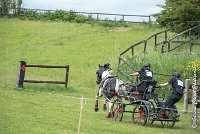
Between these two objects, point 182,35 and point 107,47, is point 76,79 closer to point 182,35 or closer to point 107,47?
point 182,35

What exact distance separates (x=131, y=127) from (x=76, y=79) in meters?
15.6

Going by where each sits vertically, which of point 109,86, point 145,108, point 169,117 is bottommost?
point 169,117

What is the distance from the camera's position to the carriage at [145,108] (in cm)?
1789

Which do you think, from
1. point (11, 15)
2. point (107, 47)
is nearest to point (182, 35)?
point (107, 47)

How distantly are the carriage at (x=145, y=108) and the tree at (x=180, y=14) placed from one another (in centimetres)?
1741

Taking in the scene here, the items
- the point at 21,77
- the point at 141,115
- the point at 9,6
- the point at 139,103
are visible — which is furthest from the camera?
the point at 9,6

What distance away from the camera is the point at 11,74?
105ft

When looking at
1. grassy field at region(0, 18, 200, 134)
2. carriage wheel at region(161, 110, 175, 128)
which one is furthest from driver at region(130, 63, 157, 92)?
grassy field at region(0, 18, 200, 134)

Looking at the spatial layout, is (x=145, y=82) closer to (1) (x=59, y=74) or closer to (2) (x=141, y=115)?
(2) (x=141, y=115)

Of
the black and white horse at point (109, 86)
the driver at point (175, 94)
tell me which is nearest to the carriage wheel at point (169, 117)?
the driver at point (175, 94)

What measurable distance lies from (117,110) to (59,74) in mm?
15744

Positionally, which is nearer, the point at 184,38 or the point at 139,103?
the point at 139,103

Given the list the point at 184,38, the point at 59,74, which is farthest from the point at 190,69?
the point at 184,38

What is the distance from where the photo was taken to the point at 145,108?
706 inches
